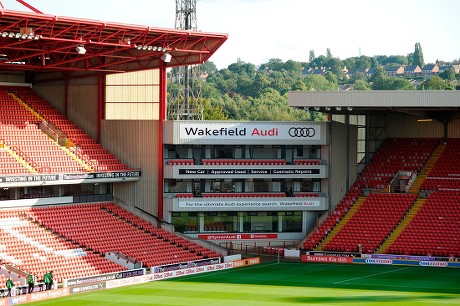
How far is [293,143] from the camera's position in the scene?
67688 mm

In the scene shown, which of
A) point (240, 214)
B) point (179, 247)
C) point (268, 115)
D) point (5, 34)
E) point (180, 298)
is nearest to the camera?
point (180, 298)

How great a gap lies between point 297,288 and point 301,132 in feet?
57.0

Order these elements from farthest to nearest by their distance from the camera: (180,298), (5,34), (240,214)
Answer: (240,214) < (5,34) < (180,298)

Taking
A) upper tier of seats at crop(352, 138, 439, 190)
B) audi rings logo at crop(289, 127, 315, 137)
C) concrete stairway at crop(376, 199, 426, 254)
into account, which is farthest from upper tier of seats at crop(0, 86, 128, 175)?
upper tier of seats at crop(352, 138, 439, 190)

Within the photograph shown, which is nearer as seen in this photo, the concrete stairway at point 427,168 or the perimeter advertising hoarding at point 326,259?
the perimeter advertising hoarding at point 326,259

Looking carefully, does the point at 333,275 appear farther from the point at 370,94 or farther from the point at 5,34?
the point at 5,34

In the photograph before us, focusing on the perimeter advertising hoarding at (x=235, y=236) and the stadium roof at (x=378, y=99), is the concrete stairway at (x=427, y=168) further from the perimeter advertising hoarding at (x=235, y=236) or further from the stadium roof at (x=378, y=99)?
the perimeter advertising hoarding at (x=235, y=236)

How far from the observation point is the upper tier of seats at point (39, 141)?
61.8m

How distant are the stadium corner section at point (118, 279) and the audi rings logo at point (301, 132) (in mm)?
9655

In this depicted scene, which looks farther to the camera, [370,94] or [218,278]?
[370,94]

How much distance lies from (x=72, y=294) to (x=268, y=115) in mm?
120947

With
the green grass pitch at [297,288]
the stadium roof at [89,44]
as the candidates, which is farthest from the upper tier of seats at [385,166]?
the stadium roof at [89,44]

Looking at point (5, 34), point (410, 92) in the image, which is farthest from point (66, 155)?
point (410, 92)

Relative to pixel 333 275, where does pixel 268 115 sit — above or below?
above
